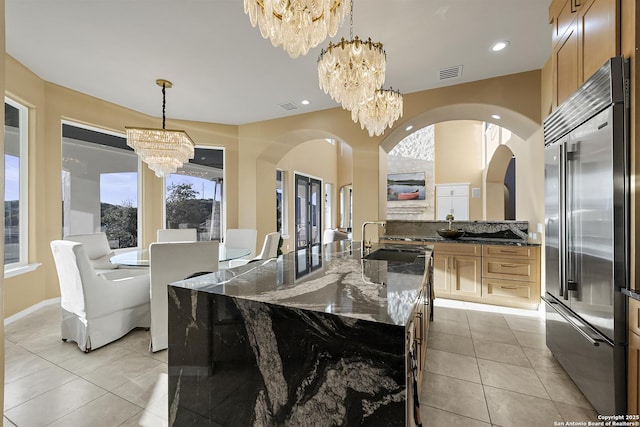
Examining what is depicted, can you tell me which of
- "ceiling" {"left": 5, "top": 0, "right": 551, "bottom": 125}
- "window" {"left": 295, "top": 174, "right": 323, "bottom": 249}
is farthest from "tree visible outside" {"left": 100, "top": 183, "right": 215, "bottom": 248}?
"window" {"left": 295, "top": 174, "right": 323, "bottom": 249}

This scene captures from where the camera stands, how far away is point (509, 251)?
3.55 metres

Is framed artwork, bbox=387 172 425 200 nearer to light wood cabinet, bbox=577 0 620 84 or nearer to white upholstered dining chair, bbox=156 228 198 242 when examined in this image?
white upholstered dining chair, bbox=156 228 198 242

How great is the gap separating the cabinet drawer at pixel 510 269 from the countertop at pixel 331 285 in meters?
2.36

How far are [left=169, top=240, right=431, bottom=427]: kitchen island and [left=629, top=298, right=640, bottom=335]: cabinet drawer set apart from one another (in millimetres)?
1080

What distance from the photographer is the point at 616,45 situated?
61.9 inches

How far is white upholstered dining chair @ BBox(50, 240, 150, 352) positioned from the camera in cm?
239

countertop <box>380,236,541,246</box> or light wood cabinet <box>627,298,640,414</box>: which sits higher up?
countertop <box>380,236,541,246</box>

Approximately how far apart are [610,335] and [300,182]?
666 cm

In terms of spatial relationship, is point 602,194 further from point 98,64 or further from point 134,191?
point 134,191

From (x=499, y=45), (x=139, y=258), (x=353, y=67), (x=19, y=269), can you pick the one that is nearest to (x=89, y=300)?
(x=139, y=258)

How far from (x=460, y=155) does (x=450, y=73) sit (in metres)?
6.40

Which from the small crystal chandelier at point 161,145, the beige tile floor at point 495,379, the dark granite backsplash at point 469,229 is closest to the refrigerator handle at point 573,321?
the beige tile floor at point 495,379

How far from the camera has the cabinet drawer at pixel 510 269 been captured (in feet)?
11.4

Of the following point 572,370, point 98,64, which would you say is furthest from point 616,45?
point 98,64
